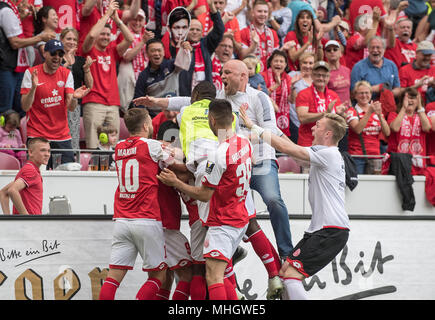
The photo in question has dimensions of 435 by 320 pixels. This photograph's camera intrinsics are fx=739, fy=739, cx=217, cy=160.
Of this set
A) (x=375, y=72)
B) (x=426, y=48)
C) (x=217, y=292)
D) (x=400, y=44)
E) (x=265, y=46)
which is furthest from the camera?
(x=400, y=44)

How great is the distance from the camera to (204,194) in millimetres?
7156

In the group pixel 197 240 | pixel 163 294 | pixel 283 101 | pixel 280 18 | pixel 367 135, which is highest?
pixel 280 18

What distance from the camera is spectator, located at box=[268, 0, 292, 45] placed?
1443cm

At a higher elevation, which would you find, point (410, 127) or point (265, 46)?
point (265, 46)

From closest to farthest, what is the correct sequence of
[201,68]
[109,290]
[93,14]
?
[109,290] < [201,68] < [93,14]

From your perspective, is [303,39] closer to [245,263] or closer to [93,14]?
[93,14]

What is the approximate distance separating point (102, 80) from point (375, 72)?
16.7ft

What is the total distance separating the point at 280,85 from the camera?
12508 mm

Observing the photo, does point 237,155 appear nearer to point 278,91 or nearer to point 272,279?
point 272,279

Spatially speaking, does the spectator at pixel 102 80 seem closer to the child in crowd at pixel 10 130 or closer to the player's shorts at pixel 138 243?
the child in crowd at pixel 10 130

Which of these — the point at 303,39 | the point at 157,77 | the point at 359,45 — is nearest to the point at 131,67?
the point at 157,77

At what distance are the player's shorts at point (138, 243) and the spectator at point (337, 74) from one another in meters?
6.23

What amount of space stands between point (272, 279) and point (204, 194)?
1.46m

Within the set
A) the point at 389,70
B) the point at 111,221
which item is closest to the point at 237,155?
the point at 111,221
